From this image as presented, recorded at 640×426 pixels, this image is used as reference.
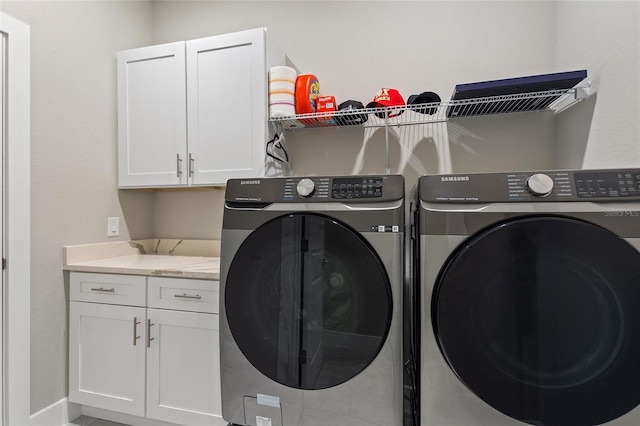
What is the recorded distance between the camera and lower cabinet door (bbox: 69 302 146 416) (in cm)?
171

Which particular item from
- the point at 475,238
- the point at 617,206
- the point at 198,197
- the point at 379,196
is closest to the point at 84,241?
the point at 198,197

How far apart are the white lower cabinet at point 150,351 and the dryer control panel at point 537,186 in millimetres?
1141

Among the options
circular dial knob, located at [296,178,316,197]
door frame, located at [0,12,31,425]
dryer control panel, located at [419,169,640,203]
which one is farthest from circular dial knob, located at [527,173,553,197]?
door frame, located at [0,12,31,425]

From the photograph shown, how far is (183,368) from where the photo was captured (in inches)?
65.1

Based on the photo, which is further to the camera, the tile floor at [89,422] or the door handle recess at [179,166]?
the door handle recess at [179,166]

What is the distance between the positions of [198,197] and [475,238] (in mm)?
1903

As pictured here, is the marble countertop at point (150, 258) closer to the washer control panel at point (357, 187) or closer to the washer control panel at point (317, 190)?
the washer control panel at point (317, 190)

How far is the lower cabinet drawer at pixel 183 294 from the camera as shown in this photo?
1.62 m

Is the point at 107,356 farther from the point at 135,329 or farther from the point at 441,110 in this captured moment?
the point at 441,110

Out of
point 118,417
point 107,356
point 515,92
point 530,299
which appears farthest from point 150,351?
point 515,92

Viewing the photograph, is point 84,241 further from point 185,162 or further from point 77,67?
point 77,67

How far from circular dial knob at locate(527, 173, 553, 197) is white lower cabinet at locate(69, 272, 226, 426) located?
4.40 ft

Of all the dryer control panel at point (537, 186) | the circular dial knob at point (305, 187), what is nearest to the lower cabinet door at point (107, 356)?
the circular dial knob at point (305, 187)

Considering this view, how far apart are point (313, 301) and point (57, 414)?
171 cm
